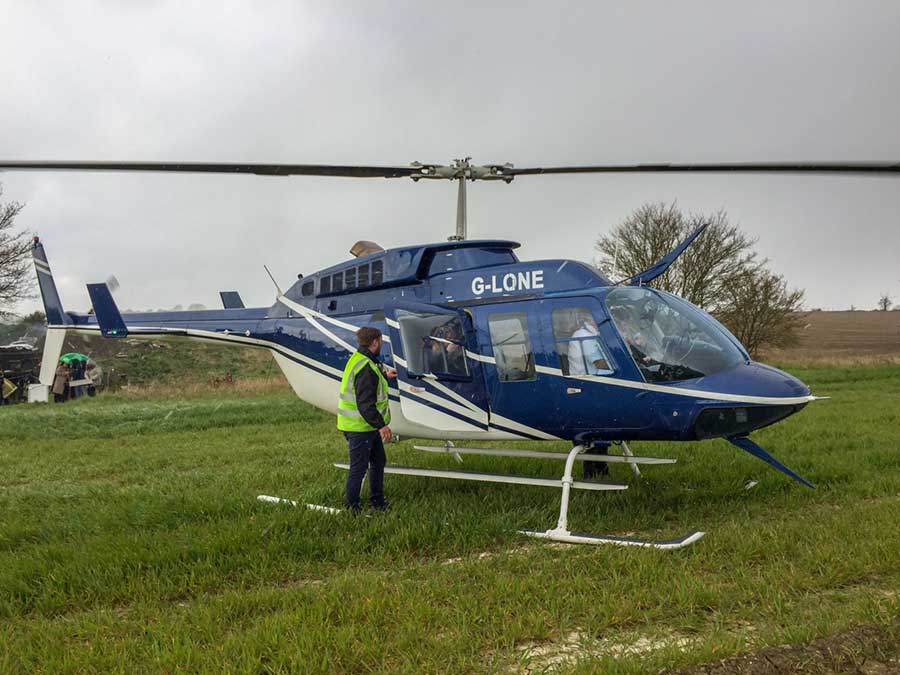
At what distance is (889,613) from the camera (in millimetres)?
3734

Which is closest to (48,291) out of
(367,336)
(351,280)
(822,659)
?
(351,280)

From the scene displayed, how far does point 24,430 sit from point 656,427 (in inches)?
516

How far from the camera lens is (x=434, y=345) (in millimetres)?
6961

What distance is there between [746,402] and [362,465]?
11.7ft

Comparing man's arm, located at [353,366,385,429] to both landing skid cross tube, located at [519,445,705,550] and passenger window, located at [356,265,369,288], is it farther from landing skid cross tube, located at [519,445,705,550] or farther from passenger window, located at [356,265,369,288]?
landing skid cross tube, located at [519,445,705,550]

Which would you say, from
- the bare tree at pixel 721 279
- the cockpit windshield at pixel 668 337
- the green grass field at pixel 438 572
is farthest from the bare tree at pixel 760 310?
the cockpit windshield at pixel 668 337

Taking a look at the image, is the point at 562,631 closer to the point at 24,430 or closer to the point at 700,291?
the point at 24,430

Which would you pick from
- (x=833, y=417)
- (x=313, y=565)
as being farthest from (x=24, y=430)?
(x=833, y=417)

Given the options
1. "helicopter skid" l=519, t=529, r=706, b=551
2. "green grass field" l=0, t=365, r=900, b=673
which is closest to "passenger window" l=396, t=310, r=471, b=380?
"green grass field" l=0, t=365, r=900, b=673

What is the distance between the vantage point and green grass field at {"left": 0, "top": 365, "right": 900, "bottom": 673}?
3.63 meters

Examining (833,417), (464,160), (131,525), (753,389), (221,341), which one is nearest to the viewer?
(753,389)

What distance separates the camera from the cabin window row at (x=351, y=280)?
25.0 ft

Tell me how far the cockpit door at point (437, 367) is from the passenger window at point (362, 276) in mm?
723

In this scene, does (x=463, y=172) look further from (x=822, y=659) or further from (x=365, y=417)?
(x=822, y=659)
